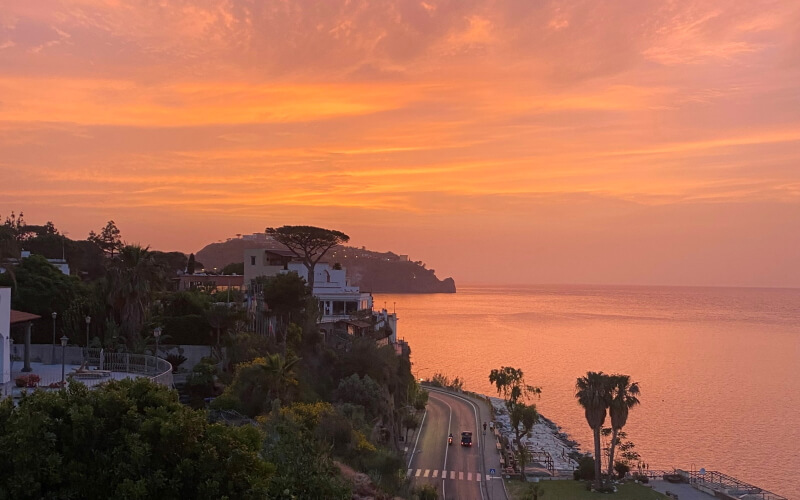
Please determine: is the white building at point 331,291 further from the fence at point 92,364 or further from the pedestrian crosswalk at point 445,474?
the fence at point 92,364

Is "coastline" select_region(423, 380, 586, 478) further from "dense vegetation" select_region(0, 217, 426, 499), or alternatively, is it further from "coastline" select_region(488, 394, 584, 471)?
"dense vegetation" select_region(0, 217, 426, 499)

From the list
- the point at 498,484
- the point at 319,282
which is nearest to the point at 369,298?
the point at 319,282

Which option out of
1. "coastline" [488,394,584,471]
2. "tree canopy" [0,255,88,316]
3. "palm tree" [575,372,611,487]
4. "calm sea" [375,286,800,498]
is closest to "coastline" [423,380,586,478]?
"coastline" [488,394,584,471]

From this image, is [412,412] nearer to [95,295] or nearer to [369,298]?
[369,298]

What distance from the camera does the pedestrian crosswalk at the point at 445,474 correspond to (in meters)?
37.9

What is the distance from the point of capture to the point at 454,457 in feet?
140

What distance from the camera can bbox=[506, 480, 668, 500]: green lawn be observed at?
1426 inches

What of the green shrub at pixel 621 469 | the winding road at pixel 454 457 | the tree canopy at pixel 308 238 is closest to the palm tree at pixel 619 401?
the green shrub at pixel 621 469

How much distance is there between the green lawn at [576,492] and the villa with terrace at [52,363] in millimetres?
19334

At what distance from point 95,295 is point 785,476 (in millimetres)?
45878

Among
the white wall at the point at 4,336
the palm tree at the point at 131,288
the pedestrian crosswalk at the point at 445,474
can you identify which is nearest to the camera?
the white wall at the point at 4,336

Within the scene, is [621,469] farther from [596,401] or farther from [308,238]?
[308,238]

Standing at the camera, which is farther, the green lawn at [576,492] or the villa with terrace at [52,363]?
the green lawn at [576,492]

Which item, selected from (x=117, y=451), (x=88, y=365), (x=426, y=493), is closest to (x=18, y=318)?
(x=88, y=365)
